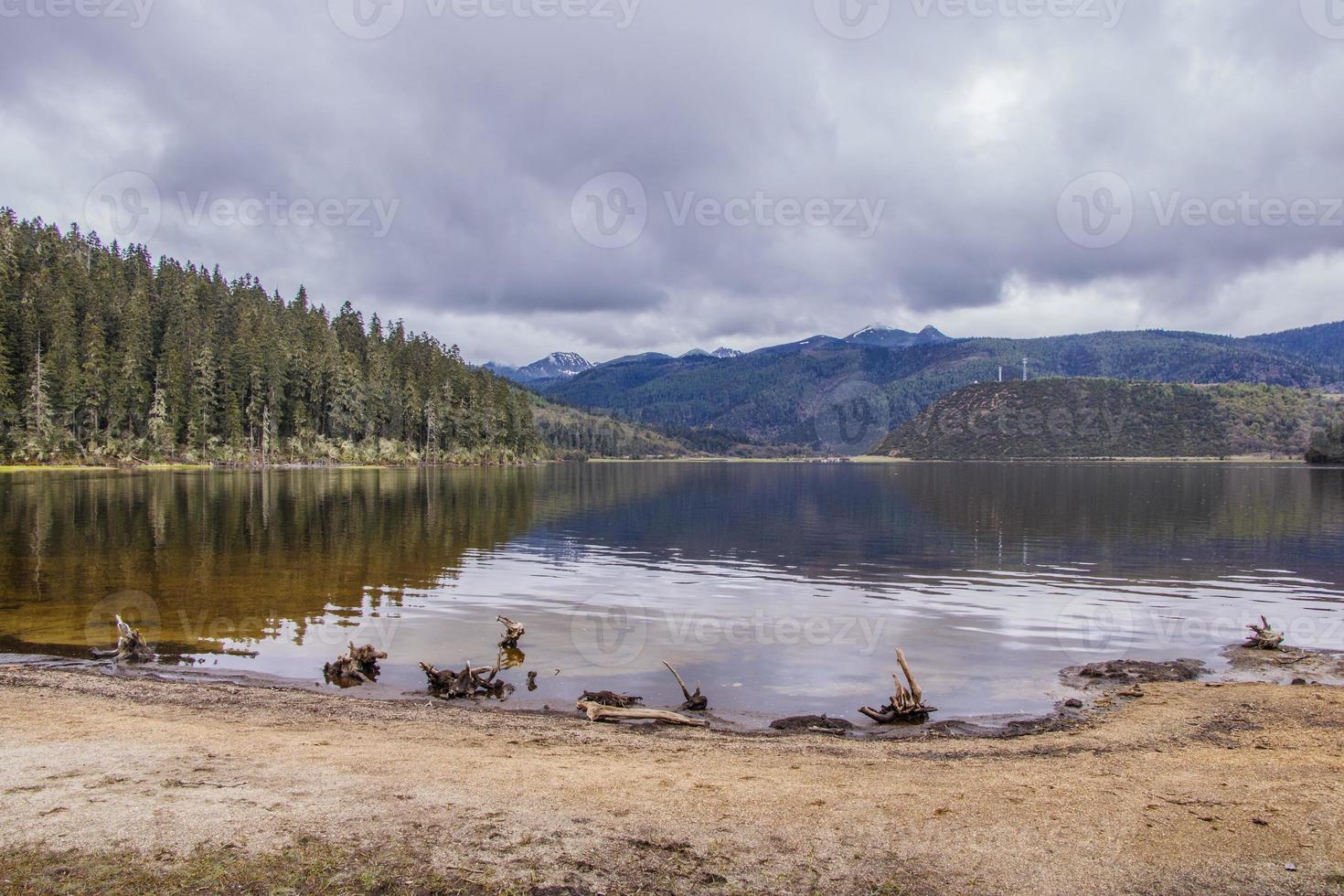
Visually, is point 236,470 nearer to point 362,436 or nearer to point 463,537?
point 362,436

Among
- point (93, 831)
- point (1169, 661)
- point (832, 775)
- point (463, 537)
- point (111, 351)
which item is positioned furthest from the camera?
point (111, 351)

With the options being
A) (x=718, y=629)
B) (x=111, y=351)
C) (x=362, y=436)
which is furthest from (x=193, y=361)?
(x=718, y=629)

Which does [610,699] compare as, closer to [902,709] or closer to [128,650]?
[902,709]

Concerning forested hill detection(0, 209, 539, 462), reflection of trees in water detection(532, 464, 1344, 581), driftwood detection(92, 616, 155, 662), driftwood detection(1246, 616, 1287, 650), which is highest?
forested hill detection(0, 209, 539, 462)

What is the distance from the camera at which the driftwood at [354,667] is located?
62.2 feet

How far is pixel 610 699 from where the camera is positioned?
17297 mm

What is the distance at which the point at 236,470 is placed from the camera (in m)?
128

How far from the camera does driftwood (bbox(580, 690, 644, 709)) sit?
17203 millimetres

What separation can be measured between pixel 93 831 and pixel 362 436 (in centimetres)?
17352

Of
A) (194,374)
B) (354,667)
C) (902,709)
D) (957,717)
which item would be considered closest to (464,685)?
(354,667)

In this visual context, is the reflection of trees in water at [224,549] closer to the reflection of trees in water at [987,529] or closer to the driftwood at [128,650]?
the driftwood at [128,650]

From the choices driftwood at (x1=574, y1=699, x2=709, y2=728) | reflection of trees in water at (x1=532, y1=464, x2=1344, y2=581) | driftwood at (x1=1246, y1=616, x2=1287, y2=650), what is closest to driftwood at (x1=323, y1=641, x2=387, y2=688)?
driftwood at (x1=574, y1=699, x2=709, y2=728)

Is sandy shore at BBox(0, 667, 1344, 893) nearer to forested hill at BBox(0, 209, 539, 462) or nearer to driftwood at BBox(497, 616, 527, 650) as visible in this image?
driftwood at BBox(497, 616, 527, 650)

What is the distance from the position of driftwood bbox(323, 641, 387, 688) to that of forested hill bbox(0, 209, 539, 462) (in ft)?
406
